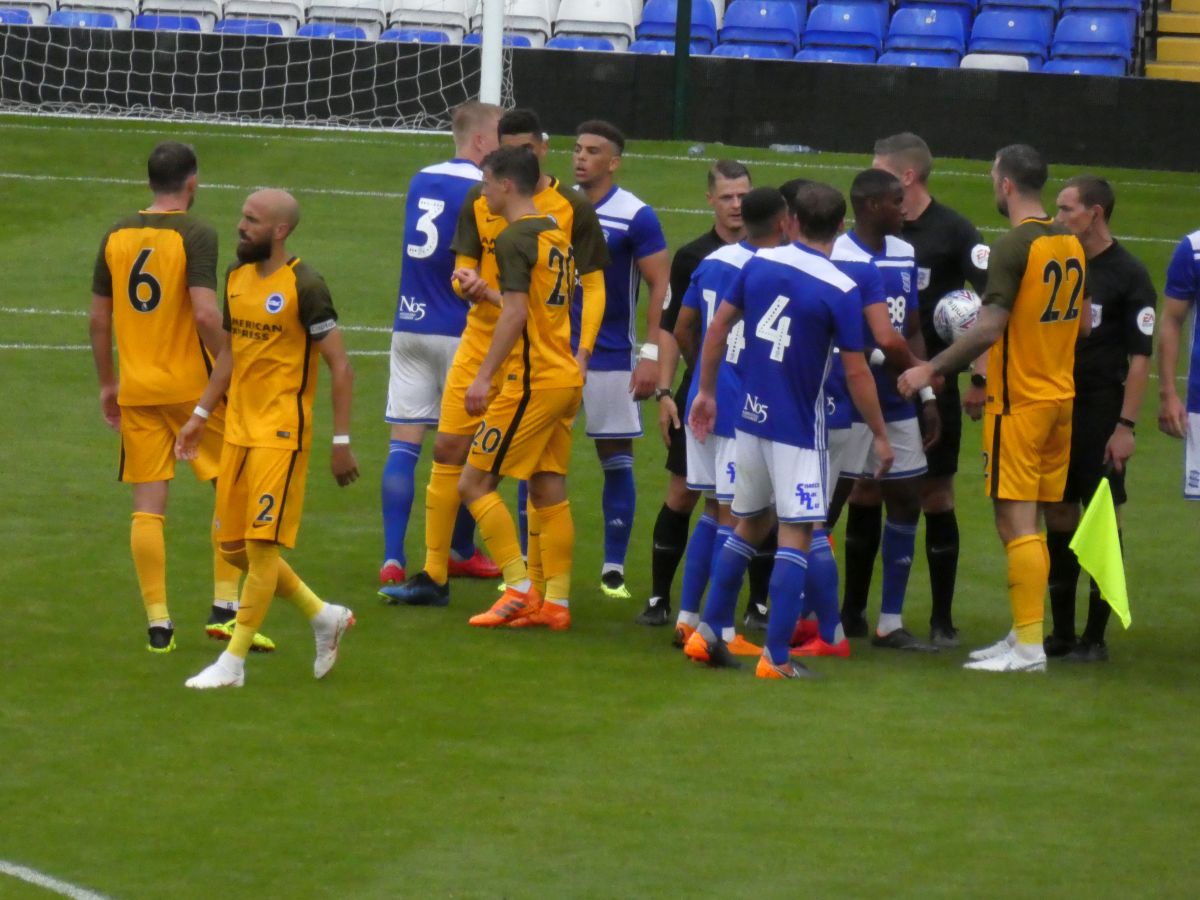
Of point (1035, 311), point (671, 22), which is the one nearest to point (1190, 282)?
point (1035, 311)

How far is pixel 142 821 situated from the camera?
18.0ft

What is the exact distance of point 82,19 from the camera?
844 inches

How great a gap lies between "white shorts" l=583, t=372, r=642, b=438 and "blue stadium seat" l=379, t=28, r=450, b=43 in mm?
12821

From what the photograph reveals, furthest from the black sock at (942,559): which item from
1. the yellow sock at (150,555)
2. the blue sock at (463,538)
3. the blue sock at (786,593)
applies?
the yellow sock at (150,555)

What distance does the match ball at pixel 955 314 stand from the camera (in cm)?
775

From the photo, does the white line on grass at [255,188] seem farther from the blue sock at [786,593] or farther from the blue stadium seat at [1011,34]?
the blue sock at [786,593]

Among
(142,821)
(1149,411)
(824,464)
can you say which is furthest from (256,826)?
(1149,411)

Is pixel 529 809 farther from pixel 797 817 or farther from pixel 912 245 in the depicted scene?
pixel 912 245

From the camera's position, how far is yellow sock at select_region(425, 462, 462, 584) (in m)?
8.16

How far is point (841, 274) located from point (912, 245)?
3.33ft

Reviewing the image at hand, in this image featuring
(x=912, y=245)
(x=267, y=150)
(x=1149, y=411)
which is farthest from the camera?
(x=267, y=150)

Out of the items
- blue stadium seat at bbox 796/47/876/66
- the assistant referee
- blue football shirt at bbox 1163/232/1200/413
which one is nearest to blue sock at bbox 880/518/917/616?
the assistant referee

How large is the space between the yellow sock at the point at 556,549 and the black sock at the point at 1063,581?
2029mm

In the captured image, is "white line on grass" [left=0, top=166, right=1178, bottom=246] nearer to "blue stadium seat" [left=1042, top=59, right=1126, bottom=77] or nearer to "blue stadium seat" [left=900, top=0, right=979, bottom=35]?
"blue stadium seat" [left=1042, top=59, right=1126, bottom=77]
